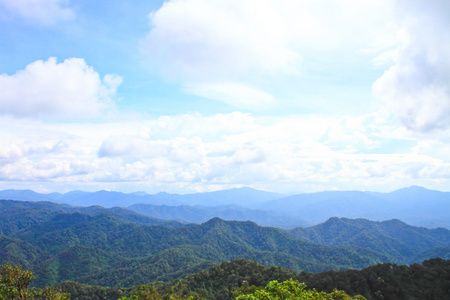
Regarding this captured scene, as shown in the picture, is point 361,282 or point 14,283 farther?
point 361,282

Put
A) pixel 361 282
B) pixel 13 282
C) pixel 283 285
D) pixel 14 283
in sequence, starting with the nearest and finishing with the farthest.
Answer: pixel 283 285
pixel 13 282
pixel 14 283
pixel 361 282

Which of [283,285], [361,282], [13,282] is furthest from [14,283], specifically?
[361,282]

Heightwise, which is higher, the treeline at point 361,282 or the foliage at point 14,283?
the foliage at point 14,283

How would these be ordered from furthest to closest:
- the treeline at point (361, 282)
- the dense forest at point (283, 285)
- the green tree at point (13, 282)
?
the treeline at point (361, 282) → the dense forest at point (283, 285) → the green tree at point (13, 282)

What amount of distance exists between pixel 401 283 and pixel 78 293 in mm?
149429

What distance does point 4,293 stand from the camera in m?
33.2

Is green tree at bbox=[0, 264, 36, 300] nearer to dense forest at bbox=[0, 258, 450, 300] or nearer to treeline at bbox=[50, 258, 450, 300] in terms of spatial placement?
dense forest at bbox=[0, 258, 450, 300]

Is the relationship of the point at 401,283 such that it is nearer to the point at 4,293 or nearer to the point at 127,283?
the point at 4,293

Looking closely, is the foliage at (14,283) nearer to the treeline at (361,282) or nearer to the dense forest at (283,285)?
the dense forest at (283,285)

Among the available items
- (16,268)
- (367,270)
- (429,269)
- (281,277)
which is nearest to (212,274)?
(281,277)

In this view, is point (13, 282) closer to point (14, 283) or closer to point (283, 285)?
point (14, 283)

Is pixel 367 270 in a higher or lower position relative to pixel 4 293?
lower

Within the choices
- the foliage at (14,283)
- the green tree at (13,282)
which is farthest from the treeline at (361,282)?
the green tree at (13,282)

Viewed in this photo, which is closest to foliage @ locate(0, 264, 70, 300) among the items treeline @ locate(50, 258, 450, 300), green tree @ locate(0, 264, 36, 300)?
green tree @ locate(0, 264, 36, 300)
